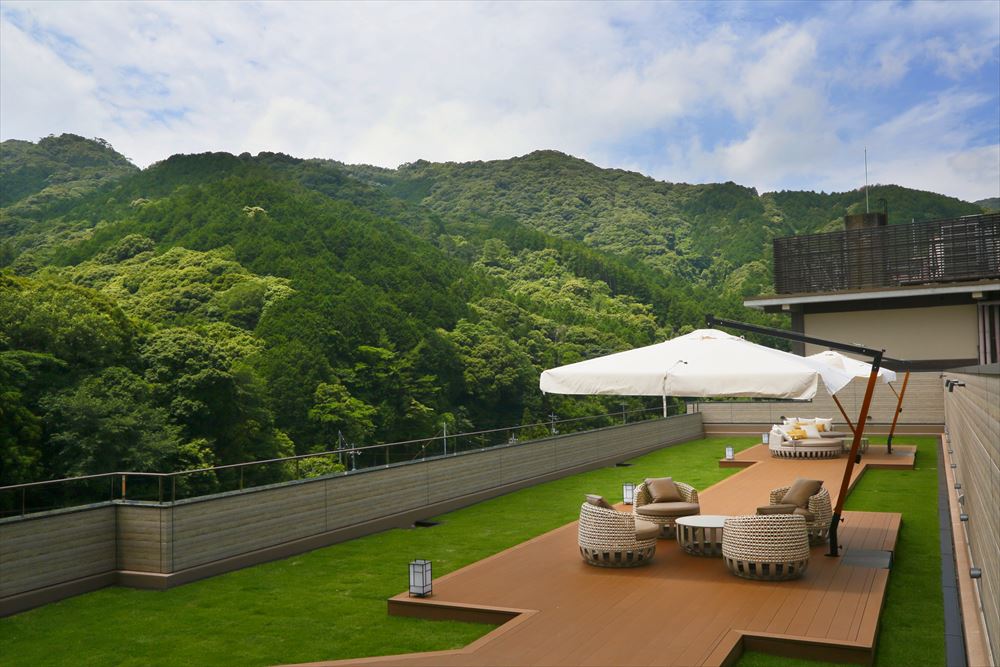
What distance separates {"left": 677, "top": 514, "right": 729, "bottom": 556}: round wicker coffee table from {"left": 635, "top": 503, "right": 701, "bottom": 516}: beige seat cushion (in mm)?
657

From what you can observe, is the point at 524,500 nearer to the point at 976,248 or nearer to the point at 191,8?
the point at 976,248

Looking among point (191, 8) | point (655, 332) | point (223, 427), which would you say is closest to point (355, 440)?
point (223, 427)

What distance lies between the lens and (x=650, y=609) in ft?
22.1

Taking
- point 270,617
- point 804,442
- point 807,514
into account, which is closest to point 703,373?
point 807,514

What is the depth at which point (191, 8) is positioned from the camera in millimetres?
61594

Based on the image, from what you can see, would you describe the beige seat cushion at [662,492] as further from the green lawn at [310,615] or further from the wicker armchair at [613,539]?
the green lawn at [310,615]

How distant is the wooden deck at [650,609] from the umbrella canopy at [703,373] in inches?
65.1

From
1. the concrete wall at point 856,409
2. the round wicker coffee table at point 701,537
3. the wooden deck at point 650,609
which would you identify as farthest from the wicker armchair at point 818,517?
the concrete wall at point 856,409

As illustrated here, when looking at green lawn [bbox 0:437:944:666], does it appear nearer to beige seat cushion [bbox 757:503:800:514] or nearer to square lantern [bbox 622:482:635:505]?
beige seat cushion [bbox 757:503:800:514]

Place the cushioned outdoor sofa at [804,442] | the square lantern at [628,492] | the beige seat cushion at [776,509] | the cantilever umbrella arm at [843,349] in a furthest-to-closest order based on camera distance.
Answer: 1. the cushioned outdoor sofa at [804,442]
2. the square lantern at [628,492]
3. the beige seat cushion at [776,509]
4. the cantilever umbrella arm at [843,349]

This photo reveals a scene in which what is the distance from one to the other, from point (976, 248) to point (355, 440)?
3985cm

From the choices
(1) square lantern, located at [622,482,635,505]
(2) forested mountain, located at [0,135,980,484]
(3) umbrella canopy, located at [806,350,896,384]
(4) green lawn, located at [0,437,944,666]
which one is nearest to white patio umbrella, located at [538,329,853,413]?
(4) green lawn, located at [0,437,944,666]

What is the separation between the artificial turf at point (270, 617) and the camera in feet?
20.9

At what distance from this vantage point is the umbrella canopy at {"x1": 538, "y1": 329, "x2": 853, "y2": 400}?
300 inches
